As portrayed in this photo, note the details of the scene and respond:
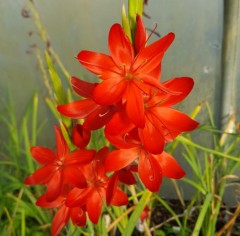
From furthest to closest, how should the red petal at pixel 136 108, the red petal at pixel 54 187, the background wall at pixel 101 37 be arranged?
the background wall at pixel 101 37, the red petal at pixel 54 187, the red petal at pixel 136 108

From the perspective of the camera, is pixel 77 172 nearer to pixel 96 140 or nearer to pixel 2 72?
pixel 96 140

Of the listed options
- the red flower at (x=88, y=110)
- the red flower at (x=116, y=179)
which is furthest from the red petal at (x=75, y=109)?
the red flower at (x=116, y=179)

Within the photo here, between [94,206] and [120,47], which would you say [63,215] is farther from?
[120,47]

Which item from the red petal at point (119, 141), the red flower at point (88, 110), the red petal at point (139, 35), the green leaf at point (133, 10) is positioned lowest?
the red petal at point (119, 141)

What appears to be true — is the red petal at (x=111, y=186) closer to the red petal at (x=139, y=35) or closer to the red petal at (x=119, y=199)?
the red petal at (x=119, y=199)

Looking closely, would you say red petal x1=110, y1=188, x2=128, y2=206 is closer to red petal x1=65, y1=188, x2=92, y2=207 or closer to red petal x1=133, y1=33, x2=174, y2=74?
red petal x1=65, y1=188, x2=92, y2=207

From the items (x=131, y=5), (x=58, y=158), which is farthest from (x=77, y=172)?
(x=131, y=5)

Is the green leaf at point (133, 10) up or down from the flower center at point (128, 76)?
up

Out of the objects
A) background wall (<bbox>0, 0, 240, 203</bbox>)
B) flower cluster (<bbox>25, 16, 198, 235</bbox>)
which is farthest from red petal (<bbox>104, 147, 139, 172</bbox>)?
background wall (<bbox>0, 0, 240, 203</bbox>)

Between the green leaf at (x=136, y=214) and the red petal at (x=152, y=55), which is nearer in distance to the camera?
the red petal at (x=152, y=55)
